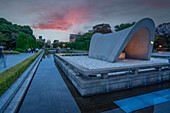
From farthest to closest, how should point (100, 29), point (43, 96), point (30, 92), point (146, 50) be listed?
point (100, 29) → point (146, 50) → point (30, 92) → point (43, 96)

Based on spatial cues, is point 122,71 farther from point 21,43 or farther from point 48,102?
point 21,43

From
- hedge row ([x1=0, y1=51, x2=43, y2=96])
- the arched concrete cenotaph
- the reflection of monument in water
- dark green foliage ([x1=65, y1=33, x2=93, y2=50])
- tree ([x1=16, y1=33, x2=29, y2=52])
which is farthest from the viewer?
dark green foliage ([x1=65, y1=33, x2=93, y2=50])

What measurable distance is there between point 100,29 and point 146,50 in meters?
34.3

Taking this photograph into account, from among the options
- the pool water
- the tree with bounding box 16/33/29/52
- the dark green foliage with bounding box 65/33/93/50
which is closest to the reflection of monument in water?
the pool water

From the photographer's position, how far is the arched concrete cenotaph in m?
8.60

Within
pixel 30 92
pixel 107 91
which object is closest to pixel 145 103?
pixel 107 91

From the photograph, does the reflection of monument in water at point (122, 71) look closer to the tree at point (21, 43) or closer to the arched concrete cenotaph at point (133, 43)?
the arched concrete cenotaph at point (133, 43)

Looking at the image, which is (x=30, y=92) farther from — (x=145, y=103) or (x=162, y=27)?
(x=162, y=27)

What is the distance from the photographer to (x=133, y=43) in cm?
1205

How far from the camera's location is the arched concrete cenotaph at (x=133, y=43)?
28.2 feet

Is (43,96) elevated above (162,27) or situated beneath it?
situated beneath

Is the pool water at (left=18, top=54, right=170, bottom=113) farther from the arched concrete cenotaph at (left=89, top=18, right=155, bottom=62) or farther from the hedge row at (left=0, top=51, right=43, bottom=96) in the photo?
the arched concrete cenotaph at (left=89, top=18, right=155, bottom=62)

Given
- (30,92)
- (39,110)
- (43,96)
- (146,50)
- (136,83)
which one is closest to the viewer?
(39,110)

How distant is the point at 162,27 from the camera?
80.5 m
